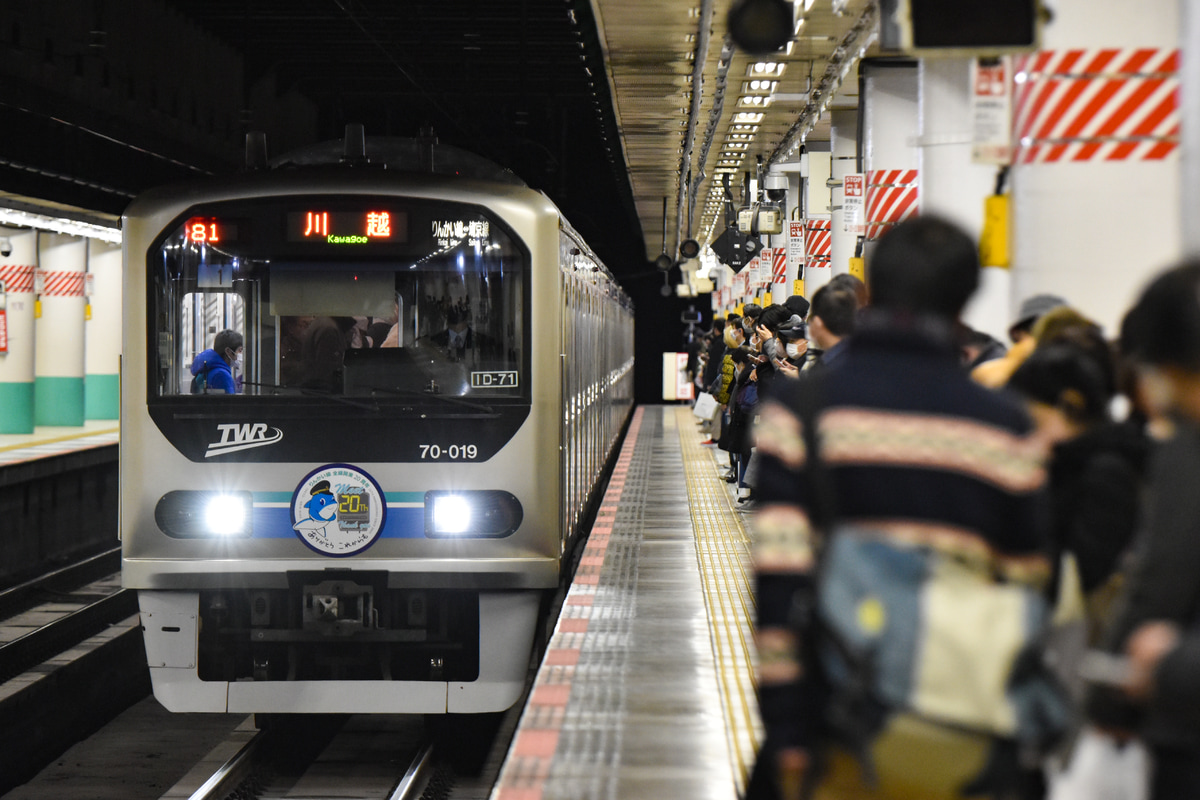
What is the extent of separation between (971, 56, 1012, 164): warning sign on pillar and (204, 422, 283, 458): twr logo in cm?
322

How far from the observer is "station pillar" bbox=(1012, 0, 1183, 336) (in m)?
4.86

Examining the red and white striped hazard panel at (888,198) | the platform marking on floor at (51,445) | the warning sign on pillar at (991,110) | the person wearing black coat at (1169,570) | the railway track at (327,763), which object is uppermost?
the red and white striped hazard panel at (888,198)

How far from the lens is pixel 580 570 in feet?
28.7

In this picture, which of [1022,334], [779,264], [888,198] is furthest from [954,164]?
[779,264]

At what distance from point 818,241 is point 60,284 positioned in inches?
503

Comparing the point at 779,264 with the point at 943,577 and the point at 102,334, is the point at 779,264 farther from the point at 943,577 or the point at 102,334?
the point at 943,577

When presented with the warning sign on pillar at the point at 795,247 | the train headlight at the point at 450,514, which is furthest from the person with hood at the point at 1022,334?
the warning sign on pillar at the point at 795,247

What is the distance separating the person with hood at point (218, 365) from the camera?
621 cm

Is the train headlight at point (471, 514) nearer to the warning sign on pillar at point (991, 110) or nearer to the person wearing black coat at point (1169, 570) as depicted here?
the warning sign on pillar at point (991, 110)

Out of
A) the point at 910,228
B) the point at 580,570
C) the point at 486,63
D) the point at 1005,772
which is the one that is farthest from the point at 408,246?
the point at 486,63

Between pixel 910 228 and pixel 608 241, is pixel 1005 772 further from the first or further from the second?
pixel 608 241

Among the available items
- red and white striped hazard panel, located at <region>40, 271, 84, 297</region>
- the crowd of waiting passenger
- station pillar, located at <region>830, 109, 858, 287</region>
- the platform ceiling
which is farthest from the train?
red and white striped hazard panel, located at <region>40, 271, 84, 297</region>

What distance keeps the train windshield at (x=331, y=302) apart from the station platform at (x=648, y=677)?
1348 millimetres

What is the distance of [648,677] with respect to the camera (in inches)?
239
